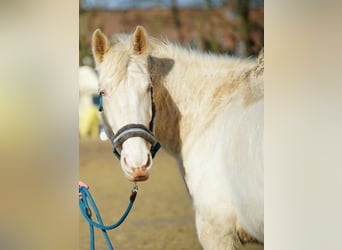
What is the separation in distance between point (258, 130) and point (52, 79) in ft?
3.29

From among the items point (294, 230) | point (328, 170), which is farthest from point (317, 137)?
point (294, 230)

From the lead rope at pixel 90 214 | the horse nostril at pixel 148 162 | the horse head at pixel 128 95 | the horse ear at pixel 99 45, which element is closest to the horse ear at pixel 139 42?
the horse head at pixel 128 95

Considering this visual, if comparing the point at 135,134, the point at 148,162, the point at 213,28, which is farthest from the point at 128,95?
the point at 213,28

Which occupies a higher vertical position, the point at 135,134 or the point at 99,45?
the point at 99,45

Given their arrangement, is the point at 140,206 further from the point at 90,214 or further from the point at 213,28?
the point at 213,28

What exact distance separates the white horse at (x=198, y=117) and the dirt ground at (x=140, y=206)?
107mm

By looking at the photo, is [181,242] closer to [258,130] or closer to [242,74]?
[258,130]

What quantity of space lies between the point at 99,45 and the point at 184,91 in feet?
1.46

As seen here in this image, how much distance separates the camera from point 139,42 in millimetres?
2979

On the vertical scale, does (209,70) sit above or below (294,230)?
above

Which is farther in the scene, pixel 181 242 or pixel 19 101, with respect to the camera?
pixel 181 242

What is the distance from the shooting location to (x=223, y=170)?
3059 mm

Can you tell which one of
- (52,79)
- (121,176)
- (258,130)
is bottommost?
(121,176)

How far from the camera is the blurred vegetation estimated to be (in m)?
3.07
